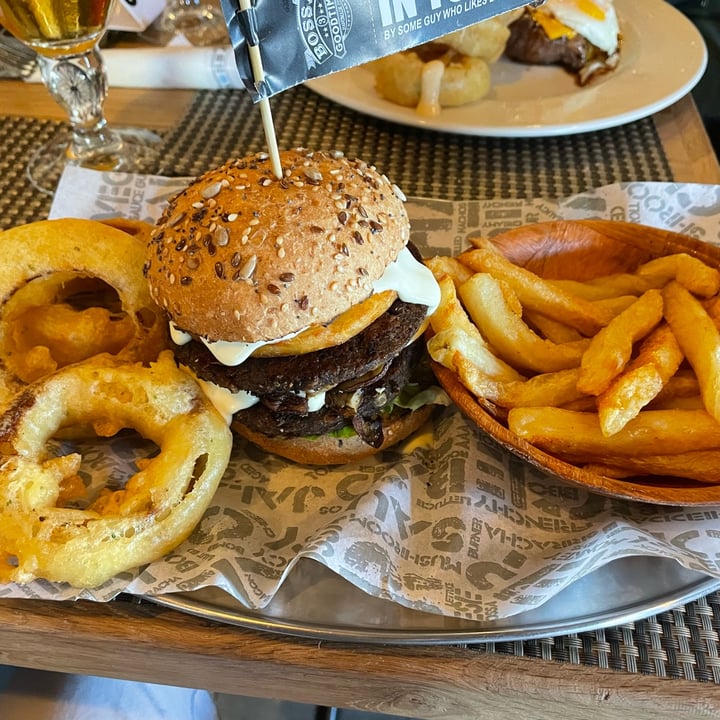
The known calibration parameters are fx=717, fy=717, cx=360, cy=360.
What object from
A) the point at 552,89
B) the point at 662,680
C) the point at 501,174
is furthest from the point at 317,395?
the point at 552,89

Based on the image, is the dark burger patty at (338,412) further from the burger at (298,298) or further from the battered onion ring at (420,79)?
the battered onion ring at (420,79)

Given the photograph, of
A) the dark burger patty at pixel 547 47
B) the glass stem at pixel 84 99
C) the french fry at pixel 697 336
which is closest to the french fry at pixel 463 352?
the french fry at pixel 697 336

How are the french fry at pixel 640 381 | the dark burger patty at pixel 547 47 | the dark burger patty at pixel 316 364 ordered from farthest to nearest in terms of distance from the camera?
the dark burger patty at pixel 547 47
the dark burger patty at pixel 316 364
the french fry at pixel 640 381

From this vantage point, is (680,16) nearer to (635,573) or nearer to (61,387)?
(635,573)

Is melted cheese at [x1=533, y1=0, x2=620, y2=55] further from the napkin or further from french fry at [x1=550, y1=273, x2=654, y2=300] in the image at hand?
french fry at [x1=550, y1=273, x2=654, y2=300]

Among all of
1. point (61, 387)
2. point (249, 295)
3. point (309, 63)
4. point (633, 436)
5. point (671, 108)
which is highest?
point (309, 63)

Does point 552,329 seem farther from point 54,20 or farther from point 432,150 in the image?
point 54,20
